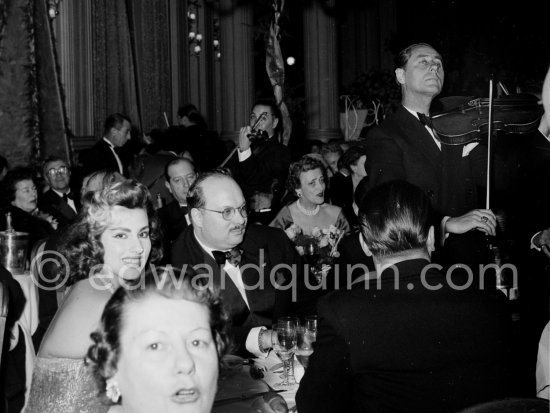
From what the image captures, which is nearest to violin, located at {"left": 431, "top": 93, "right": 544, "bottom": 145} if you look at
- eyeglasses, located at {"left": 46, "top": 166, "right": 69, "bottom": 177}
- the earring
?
the earring

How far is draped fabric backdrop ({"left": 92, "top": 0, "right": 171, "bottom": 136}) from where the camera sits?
8.90m

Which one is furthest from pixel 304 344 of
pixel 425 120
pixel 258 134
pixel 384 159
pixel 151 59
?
pixel 151 59

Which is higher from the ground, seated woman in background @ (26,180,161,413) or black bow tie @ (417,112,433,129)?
black bow tie @ (417,112,433,129)

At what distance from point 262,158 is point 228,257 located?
2394 mm

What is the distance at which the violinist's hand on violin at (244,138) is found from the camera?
5297 mm

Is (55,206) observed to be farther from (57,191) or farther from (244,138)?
(244,138)

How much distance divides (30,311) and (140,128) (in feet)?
19.7

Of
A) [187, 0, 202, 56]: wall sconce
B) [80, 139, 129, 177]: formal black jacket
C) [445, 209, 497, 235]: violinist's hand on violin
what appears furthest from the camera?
[187, 0, 202, 56]: wall sconce

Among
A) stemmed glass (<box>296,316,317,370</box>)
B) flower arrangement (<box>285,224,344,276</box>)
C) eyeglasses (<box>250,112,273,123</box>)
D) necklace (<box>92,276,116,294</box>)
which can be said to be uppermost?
eyeglasses (<box>250,112,273,123</box>)

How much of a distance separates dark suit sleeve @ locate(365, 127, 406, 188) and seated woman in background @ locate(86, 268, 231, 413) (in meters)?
2.04

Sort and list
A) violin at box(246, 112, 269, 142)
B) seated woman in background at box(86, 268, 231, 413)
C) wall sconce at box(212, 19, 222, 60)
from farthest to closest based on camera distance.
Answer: wall sconce at box(212, 19, 222, 60) → violin at box(246, 112, 269, 142) → seated woman in background at box(86, 268, 231, 413)

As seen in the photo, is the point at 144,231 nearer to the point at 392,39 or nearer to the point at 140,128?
the point at 140,128

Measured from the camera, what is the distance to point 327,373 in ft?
6.66

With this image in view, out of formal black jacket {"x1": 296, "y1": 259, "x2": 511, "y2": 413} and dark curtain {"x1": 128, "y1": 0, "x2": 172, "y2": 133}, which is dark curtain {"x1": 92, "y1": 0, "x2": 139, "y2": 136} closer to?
dark curtain {"x1": 128, "y1": 0, "x2": 172, "y2": 133}
